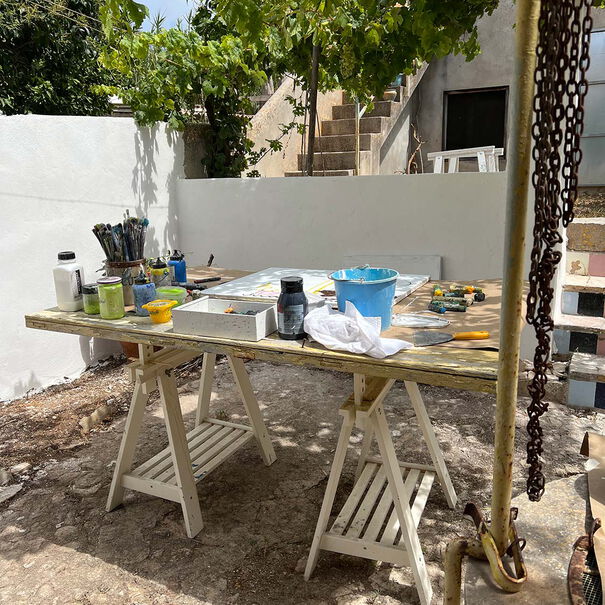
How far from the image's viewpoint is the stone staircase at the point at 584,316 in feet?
12.5

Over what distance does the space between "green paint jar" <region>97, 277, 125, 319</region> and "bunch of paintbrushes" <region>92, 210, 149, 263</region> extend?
0.18 m

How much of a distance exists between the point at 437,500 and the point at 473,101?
684cm

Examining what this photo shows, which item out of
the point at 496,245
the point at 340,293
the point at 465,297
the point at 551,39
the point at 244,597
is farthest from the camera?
the point at 496,245

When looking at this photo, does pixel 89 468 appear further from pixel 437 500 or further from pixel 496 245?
pixel 496 245

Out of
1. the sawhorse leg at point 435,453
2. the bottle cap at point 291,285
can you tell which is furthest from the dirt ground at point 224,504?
the bottle cap at point 291,285

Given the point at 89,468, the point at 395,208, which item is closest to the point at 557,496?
the point at 89,468

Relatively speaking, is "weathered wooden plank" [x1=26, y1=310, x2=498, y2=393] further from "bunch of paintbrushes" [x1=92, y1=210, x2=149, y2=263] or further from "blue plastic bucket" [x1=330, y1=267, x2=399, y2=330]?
"bunch of paintbrushes" [x1=92, y1=210, x2=149, y2=263]

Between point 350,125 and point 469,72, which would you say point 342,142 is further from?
point 469,72

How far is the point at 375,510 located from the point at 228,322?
1.19 m

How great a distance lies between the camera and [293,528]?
2711 millimetres

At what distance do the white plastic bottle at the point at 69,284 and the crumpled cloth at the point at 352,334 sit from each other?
1176 millimetres

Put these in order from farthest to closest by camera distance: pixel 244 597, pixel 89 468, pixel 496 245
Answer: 1. pixel 496 245
2. pixel 89 468
3. pixel 244 597

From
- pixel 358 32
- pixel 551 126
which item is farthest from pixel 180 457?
pixel 358 32

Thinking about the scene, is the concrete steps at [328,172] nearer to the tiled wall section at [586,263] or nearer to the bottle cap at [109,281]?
the tiled wall section at [586,263]
